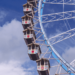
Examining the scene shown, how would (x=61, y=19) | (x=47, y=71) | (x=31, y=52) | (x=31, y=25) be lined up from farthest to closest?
(x=31, y=25) < (x=61, y=19) < (x=31, y=52) < (x=47, y=71)

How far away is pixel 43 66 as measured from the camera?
623 inches

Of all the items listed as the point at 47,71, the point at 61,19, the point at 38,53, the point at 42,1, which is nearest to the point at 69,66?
the point at 47,71

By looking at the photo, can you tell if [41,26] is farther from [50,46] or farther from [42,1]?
[42,1]

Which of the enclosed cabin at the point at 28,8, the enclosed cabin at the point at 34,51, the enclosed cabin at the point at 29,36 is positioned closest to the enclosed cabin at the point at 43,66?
the enclosed cabin at the point at 34,51

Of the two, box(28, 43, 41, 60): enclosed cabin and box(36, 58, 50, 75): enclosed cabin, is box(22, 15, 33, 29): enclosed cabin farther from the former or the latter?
box(36, 58, 50, 75): enclosed cabin

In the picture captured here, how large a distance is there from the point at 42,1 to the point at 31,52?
8.17 meters

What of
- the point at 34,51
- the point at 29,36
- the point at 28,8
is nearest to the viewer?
the point at 34,51

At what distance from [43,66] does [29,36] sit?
13.7 feet

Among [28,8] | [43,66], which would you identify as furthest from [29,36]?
[28,8]

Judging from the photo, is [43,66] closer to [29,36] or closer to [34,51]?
[34,51]

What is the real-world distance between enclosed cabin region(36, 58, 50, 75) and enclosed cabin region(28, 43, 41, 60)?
839 mm

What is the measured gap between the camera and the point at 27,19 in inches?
790

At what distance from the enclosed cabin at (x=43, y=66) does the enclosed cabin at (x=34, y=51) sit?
839 mm

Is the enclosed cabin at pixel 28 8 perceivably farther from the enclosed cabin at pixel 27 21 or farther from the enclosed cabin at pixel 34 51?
the enclosed cabin at pixel 34 51
